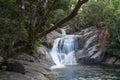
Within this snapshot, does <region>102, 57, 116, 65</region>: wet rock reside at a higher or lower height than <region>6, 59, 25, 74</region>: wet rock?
lower

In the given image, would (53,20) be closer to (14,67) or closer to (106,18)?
(106,18)

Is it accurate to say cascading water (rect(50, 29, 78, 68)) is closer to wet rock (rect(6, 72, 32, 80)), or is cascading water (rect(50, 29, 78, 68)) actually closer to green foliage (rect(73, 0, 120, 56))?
green foliage (rect(73, 0, 120, 56))

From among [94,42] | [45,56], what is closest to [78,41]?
[94,42]

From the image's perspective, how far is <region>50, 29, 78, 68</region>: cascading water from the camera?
41500 mm

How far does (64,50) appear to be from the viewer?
143 feet

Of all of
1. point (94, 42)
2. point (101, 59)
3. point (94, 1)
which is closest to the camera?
point (101, 59)

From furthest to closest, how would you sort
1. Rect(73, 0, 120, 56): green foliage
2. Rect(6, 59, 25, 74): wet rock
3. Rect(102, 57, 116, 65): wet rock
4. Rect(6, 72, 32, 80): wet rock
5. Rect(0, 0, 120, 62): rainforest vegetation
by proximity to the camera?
1. Rect(73, 0, 120, 56): green foliage
2. Rect(102, 57, 116, 65): wet rock
3. Rect(6, 59, 25, 74): wet rock
4. Rect(0, 0, 120, 62): rainforest vegetation
5. Rect(6, 72, 32, 80): wet rock

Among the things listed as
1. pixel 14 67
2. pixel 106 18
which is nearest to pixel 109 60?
pixel 106 18

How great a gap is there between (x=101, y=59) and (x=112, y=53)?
1795mm

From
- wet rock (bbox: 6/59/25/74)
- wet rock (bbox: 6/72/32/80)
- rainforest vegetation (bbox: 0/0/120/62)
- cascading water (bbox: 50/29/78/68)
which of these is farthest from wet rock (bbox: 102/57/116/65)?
wet rock (bbox: 6/72/32/80)

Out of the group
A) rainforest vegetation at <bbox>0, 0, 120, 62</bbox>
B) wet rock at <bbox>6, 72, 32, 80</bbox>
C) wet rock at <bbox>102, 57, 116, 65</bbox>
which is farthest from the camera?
wet rock at <bbox>102, 57, 116, 65</bbox>

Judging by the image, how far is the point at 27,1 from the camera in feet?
65.7

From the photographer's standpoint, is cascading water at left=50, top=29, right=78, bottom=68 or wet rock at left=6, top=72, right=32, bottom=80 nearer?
wet rock at left=6, top=72, right=32, bottom=80

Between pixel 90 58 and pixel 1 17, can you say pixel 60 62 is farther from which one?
pixel 1 17
